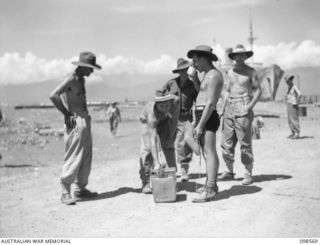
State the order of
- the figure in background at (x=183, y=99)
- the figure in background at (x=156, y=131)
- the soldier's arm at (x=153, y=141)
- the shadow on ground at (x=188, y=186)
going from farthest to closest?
the figure in background at (x=183, y=99) < the shadow on ground at (x=188, y=186) < the figure in background at (x=156, y=131) < the soldier's arm at (x=153, y=141)

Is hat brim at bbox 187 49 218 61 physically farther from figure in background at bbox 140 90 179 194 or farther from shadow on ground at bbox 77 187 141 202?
shadow on ground at bbox 77 187 141 202

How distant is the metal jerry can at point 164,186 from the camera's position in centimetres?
573

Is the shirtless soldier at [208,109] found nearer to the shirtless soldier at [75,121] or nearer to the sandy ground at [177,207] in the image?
the sandy ground at [177,207]

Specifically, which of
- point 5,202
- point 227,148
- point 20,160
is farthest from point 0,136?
point 227,148

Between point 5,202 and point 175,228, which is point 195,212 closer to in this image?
point 175,228

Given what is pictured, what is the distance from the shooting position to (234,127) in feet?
22.2

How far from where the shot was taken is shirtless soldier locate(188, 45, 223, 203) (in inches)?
216

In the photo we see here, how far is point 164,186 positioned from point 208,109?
1179mm

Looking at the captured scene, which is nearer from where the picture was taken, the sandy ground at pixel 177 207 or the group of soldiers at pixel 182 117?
the sandy ground at pixel 177 207

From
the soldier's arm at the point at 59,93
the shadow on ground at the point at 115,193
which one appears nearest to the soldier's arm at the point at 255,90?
the shadow on ground at the point at 115,193

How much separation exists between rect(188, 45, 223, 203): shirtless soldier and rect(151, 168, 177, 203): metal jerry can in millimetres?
331

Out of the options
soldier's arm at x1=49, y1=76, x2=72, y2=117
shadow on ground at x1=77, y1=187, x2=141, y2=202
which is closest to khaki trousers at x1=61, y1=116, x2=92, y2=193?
soldier's arm at x1=49, y1=76, x2=72, y2=117

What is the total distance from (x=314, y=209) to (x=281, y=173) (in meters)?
2.30

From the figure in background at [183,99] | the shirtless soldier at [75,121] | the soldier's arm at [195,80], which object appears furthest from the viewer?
the soldier's arm at [195,80]
